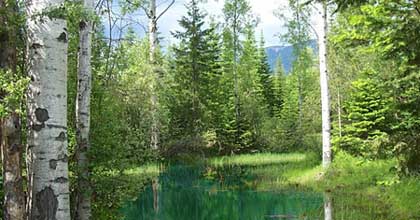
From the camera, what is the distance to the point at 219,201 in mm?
13930

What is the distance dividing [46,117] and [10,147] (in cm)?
44

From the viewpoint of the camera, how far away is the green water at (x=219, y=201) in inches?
452

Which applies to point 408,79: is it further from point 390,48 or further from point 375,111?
point 375,111

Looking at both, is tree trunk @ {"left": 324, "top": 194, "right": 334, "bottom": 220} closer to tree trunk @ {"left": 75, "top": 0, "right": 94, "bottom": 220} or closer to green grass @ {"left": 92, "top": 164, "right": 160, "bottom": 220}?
green grass @ {"left": 92, "top": 164, "right": 160, "bottom": 220}

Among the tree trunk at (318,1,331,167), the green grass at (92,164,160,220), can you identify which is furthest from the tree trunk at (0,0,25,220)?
the tree trunk at (318,1,331,167)

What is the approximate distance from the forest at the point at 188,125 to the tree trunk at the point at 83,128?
0.02 metres

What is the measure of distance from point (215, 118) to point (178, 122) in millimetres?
2772

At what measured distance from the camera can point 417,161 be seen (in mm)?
7266

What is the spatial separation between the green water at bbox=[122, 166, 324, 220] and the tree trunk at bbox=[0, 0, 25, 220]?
24.2ft

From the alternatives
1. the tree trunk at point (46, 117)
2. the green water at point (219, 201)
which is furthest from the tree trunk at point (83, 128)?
the green water at point (219, 201)

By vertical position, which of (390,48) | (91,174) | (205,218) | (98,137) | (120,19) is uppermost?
(120,19)

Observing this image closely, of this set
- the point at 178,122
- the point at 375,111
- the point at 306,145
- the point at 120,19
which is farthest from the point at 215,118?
the point at 120,19

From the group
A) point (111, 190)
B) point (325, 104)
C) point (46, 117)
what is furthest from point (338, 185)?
point (46, 117)

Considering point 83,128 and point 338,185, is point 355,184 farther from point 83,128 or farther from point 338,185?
point 83,128
